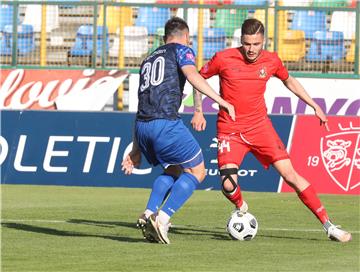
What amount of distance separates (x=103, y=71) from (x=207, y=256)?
14.1 m

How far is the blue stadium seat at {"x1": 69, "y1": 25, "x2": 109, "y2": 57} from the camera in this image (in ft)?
79.2

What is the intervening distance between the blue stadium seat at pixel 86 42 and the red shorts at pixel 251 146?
12491mm

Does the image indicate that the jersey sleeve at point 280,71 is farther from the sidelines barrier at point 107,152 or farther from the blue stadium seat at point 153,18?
the blue stadium seat at point 153,18

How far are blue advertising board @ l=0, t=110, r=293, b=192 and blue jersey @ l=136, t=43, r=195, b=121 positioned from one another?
301 inches

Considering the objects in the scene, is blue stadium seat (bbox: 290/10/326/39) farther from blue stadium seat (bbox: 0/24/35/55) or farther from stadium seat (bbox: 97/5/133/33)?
blue stadium seat (bbox: 0/24/35/55)

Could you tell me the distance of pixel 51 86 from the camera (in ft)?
78.5

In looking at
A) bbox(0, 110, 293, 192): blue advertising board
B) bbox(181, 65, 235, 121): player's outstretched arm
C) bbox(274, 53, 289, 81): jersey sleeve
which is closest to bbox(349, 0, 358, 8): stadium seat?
bbox(0, 110, 293, 192): blue advertising board

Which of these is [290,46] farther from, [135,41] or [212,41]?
[135,41]

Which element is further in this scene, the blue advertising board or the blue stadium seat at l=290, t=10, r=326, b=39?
the blue stadium seat at l=290, t=10, r=326, b=39

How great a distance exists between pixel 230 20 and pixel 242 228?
42.5ft

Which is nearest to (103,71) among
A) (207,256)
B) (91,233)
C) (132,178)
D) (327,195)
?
Answer: (132,178)

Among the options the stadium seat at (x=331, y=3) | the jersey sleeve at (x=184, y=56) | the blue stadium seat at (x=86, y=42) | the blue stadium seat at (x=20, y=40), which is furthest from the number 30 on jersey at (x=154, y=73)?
the stadium seat at (x=331, y=3)

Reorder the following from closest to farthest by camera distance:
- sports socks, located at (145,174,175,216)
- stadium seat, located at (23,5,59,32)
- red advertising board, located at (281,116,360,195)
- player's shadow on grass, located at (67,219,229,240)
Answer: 1. sports socks, located at (145,174,175,216)
2. player's shadow on grass, located at (67,219,229,240)
3. red advertising board, located at (281,116,360,195)
4. stadium seat, located at (23,5,59,32)

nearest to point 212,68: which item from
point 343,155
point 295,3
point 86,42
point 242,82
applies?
point 242,82
